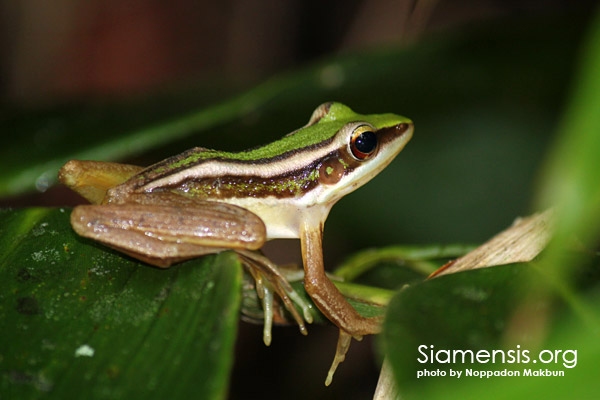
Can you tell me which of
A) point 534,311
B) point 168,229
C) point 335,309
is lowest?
point 335,309

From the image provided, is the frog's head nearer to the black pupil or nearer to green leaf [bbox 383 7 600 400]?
the black pupil

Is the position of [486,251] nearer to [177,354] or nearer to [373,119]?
[373,119]

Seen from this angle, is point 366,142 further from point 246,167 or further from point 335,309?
point 335,309

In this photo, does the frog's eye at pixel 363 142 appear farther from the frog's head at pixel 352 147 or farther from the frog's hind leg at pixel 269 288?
the frog's hind leg at pixel 269 288

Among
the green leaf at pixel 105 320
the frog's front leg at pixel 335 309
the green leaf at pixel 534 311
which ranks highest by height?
the green leaf at pixel 534 311

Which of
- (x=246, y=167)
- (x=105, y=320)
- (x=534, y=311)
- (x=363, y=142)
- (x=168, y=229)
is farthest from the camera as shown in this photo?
(x=363, y=142)

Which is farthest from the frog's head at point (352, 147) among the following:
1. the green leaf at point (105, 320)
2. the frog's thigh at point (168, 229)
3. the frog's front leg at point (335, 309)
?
the green leaf at point (105, 320)

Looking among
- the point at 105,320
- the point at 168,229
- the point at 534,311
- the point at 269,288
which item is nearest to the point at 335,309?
the point at 269,288

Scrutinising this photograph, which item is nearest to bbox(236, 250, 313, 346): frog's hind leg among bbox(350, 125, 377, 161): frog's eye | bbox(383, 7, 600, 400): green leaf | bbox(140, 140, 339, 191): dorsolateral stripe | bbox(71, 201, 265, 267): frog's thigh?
bbox(71, 201, 265, 267): frog's thigh
